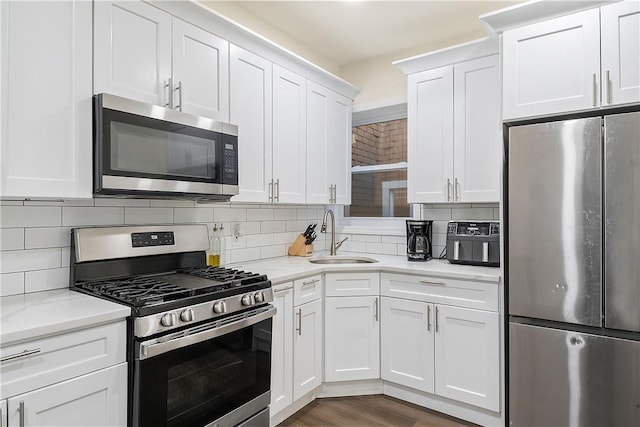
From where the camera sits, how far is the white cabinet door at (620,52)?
1.83 meters

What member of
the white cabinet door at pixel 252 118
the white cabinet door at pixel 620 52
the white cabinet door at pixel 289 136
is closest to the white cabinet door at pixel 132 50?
the white cabinet door at pixel 252 118

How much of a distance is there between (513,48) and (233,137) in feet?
5.42

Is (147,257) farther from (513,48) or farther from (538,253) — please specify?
(513,48)

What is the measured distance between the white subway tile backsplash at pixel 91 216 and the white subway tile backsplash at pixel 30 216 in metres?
0.03

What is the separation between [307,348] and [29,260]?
1557mm

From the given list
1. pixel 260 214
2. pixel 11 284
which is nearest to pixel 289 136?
pixel 260 214

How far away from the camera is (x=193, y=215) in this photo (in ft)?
7.86

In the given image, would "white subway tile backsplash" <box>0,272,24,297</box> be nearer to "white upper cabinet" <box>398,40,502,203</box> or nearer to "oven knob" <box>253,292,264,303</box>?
"oven knob" <box>253,292,264,303</box>

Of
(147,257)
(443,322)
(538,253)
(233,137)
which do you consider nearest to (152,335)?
(147,257)

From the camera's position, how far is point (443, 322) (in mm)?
2402

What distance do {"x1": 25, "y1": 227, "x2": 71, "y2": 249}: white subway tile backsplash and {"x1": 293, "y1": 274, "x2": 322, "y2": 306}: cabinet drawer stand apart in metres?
1.21

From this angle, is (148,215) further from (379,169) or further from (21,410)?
(379,169)

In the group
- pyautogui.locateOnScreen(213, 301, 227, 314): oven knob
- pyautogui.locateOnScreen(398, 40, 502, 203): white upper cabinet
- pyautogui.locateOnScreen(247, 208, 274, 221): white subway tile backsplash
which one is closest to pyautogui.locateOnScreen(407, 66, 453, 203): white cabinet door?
pyautogui.locateOnScreen(398, 40, 502, 203): white upper cabinet

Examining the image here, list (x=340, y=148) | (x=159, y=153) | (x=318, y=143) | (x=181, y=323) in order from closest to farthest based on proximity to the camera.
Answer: (x=181, y=323)
(x=159, y=153)
(x=318, y=143)
(x=340, y=148)
